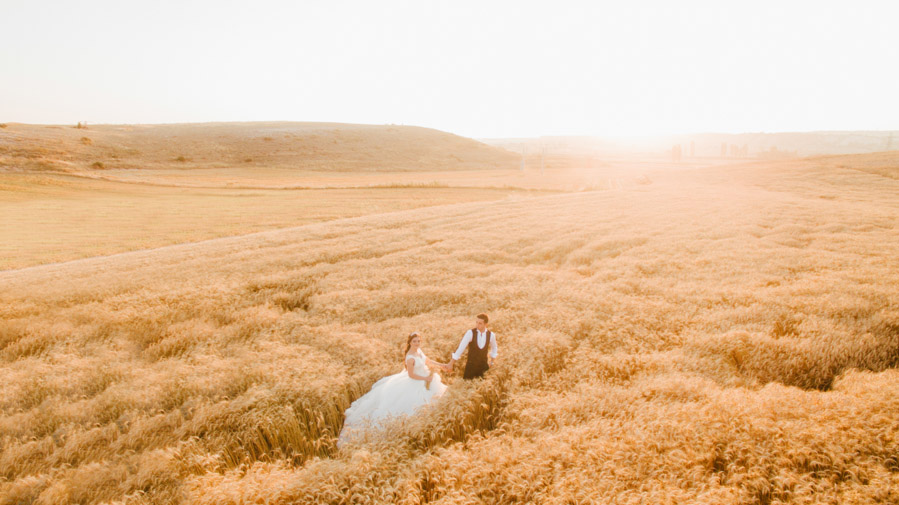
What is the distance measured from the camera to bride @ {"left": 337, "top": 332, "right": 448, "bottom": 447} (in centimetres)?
664

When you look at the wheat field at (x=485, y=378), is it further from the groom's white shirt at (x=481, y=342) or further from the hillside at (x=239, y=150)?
the hillside at (x=239, y=150)

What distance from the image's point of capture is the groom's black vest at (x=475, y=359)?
7.29m

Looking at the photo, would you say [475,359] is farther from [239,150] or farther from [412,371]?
[239,150]

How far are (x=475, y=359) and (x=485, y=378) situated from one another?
0.36m

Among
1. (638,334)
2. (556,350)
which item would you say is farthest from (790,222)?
(556,350)

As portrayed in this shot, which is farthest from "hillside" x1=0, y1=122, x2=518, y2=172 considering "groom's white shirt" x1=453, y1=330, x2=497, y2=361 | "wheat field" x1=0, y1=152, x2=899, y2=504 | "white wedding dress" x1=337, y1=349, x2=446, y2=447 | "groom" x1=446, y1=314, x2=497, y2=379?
"groom" x1=446, y1=314, x2=497, y2=379

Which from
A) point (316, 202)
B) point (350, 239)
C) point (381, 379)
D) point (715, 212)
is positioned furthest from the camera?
point (316, 202)

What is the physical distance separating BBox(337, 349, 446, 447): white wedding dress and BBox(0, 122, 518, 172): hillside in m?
78.1

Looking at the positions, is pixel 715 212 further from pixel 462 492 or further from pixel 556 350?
pixel 462 492

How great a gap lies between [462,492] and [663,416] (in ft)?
9.18

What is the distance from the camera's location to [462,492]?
4.58 m

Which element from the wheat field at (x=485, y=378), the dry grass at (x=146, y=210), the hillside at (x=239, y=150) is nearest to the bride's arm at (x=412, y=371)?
the wheat field at (x=485, y=378)

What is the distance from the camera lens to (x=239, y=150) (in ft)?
330

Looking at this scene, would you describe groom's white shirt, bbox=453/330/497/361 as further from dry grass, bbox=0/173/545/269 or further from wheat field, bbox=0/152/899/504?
dry grass, bbox=0/173/545/269
